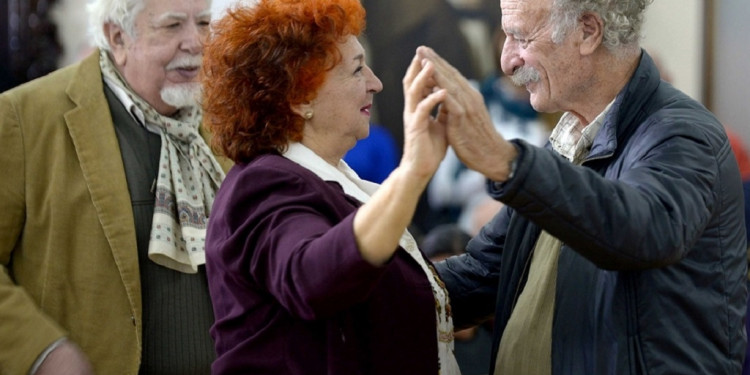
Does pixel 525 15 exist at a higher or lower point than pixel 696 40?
higher

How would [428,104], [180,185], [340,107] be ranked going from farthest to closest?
[180,185], [340,107], [428,104]

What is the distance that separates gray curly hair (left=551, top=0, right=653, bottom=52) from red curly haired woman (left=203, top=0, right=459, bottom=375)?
404 millimetres

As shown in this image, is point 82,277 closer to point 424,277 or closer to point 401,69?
point 424,277

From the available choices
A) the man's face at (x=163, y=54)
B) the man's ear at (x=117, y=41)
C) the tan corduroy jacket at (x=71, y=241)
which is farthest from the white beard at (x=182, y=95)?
the tan corduroy jacket at (x=71, y=241)

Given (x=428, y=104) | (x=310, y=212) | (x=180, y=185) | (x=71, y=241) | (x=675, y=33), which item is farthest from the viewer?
(x=675, y=33)

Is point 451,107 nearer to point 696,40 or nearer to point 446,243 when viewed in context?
point 446,243

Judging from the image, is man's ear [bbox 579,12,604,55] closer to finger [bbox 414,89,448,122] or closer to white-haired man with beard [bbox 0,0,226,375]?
finger [bbox 414,89,448,122]

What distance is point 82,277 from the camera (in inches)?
99.3

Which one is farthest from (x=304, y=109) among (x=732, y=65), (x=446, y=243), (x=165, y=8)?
(x=732, y=65)

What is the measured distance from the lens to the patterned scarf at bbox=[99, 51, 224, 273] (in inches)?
102

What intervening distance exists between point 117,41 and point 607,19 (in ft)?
4.77

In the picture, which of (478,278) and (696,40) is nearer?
(478,278)

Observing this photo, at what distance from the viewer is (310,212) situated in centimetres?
175

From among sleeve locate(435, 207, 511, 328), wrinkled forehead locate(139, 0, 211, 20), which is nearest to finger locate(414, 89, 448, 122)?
sleeve locate(435, 207, 511, 328)
